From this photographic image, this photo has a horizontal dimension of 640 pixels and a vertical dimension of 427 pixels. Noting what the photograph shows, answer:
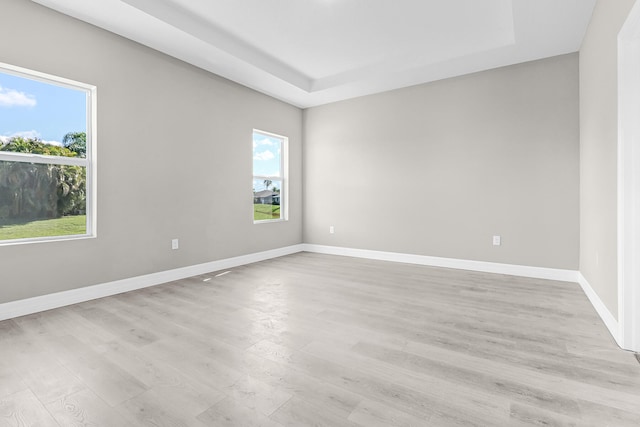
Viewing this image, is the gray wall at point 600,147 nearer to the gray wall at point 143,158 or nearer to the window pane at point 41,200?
the gray wall at point 143,158

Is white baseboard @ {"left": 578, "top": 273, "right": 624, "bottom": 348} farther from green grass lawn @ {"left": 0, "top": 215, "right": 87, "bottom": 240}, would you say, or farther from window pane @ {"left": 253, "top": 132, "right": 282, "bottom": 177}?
green grass lawn @ {"left": 0, "top": 215, "right": 87, "bottom": 240}

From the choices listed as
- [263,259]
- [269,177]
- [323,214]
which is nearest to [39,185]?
[263,259]

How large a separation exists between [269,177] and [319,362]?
386 cm

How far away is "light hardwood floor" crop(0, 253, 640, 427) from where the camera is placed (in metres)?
1.46

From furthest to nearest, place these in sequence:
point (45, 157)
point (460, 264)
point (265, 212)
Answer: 1. point (265, 212)
2. point (460, 264)
3. point (45, 157)

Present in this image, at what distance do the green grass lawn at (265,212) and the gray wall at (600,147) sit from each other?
4.10 m

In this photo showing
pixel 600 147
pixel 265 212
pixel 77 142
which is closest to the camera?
pixel 600 147

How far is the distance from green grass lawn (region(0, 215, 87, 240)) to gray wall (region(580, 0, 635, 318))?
177 inches

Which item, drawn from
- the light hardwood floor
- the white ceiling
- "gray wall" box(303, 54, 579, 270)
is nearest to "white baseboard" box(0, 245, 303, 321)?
the light hardwood floor

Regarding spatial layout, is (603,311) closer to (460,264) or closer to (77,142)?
(460,264)

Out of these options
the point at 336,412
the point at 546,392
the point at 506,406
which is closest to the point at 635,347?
the point at 546,392

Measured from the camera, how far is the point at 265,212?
5344mm

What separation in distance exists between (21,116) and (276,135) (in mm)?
3245

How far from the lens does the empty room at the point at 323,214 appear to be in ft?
5.58
